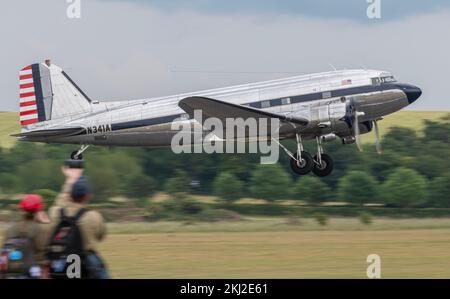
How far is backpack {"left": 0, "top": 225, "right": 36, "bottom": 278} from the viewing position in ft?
34.2

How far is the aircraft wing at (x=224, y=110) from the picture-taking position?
27.0 meters

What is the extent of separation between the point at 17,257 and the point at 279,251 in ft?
46.5

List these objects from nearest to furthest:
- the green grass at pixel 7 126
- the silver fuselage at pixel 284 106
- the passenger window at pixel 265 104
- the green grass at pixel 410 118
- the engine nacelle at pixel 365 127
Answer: the silver fuselage at pixel 284 106
the engine nacelle at pixel 365 127
the passenger window at pixel 265 104
the green grass at pixel 7 126
the green grass at pixel 410 118

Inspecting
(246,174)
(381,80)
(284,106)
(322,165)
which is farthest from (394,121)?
(322,165)

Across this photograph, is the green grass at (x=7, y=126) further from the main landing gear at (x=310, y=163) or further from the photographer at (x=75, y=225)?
the photographer at (x=75, y=225)

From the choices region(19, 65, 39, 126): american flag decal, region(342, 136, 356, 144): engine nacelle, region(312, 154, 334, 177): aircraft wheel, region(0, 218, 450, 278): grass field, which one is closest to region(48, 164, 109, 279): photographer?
region(0, 218, 450, 278): grass field

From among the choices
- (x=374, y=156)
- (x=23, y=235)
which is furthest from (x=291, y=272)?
(x=374, y=156)

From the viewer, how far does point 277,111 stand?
28297 millimetres

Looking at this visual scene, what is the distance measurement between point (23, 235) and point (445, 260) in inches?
525

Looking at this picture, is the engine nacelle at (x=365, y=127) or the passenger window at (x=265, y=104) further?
the passenger window at (x=265, y=104)

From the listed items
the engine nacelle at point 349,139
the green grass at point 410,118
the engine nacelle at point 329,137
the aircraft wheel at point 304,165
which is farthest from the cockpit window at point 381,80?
the green grass at point 410,118

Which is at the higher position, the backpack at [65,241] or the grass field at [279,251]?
the backpack at [65,241]

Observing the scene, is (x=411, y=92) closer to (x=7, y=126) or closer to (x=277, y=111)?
(x=277, y=111)
